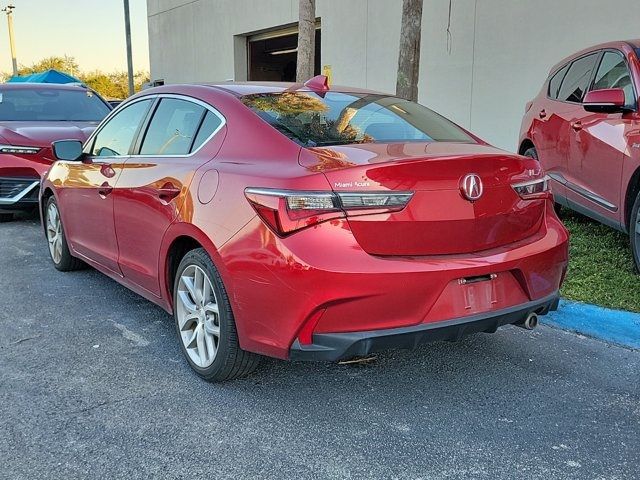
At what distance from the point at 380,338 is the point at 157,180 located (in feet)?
5.44

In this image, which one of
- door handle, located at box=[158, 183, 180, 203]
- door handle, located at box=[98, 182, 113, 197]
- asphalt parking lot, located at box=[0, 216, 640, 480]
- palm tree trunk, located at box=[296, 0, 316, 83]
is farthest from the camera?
palm tree trunk, located at box=[296, 0, 316, 83]

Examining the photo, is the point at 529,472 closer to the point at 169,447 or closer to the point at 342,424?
the point at 342,424

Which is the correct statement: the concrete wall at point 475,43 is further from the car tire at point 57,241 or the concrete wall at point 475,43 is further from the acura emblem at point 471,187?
the car tire at point 57,241

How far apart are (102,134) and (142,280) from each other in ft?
4.85

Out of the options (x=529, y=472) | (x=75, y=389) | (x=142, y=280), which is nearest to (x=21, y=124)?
(x=142, y=280)

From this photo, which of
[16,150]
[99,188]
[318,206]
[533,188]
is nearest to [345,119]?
[318,206]

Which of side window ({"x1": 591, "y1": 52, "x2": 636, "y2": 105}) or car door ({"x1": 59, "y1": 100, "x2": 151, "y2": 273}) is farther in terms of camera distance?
side window ({"x1": 591, "y1": 52, "x2": 636, "y2": 105})

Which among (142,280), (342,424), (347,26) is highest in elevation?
(347,26)

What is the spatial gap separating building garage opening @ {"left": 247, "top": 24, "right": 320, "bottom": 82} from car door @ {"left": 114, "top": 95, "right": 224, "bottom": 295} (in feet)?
41.1

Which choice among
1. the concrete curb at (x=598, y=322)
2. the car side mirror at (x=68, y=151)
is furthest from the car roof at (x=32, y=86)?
the concrete curb at (x=598, y=322)

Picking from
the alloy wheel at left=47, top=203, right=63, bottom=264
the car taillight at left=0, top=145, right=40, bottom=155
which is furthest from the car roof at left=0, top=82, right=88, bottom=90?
the alloy wheel at left=47, top=203, right=63, bottom=264

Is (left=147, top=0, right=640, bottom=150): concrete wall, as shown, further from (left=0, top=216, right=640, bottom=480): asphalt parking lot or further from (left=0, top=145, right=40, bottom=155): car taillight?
(left=0, top=145, right=40, bottom=155): car taillight

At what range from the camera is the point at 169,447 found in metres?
2.64

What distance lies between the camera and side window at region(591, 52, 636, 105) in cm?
483
